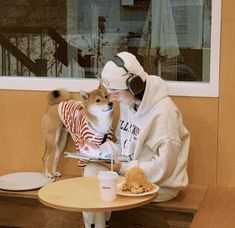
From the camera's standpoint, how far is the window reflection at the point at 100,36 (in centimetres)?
310

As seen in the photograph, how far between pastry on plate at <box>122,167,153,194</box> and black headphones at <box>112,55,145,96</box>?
1.55 ft

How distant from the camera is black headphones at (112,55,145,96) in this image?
2.64 metres

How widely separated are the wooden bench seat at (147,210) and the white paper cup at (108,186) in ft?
1.85

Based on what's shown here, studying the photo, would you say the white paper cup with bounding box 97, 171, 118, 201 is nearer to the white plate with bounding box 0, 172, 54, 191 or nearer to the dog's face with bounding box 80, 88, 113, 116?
the dog's face with bounding box 80, 88, 113, 116

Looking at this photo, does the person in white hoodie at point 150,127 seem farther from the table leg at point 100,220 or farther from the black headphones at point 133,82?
the table leg at point 100,220

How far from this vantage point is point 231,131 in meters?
3.00

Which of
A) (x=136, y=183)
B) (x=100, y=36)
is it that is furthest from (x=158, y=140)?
(x=100, y=36)

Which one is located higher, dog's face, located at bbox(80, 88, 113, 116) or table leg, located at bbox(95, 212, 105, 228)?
dog's face, located at bbox(80, 88, 113, 116)

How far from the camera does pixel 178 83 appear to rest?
3102 millimetres

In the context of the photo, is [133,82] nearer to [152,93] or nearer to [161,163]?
[152,93]

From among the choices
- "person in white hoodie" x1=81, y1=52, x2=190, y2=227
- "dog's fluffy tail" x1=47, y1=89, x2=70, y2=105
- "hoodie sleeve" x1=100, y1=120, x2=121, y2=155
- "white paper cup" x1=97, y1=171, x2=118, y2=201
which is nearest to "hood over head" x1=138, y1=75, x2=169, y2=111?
"person in white hoodie" x1=81, y1=52, x2=190, y2=227

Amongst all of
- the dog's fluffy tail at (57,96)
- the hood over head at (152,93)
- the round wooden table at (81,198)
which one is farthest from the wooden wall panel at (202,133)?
the round wooden table at (81,198)

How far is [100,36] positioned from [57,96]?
0.48 m

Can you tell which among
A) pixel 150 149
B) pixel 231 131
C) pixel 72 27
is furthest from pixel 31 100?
pixel 231 131
